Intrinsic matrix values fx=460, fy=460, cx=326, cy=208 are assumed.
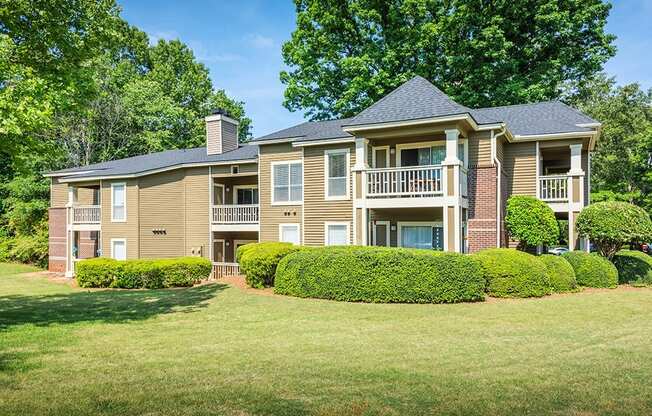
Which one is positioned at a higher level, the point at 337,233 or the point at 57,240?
the point at 337,233

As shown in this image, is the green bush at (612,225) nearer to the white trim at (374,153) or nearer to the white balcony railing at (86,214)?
the white trim at (374,153)

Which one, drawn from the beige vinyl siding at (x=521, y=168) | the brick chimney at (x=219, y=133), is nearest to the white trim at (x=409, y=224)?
the beige vinyl siding at (x=521, y=168)

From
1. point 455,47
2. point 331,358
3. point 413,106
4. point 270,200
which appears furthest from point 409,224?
point 455,47

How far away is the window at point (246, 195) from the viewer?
25.9m

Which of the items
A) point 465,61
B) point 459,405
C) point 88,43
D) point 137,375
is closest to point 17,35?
point 88,43

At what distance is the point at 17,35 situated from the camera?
37.7 feet

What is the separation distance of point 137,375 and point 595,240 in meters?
16.1

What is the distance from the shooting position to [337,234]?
792 inches

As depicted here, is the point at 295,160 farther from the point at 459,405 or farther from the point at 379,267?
the point at 459,405

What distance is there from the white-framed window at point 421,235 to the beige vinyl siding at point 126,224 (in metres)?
14.4

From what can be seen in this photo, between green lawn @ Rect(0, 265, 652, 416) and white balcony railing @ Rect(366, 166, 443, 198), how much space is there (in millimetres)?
5575

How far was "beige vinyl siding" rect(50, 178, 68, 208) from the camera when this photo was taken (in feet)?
97.4

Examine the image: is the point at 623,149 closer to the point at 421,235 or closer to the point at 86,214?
the point at 421,235

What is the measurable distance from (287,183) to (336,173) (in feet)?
8.63
